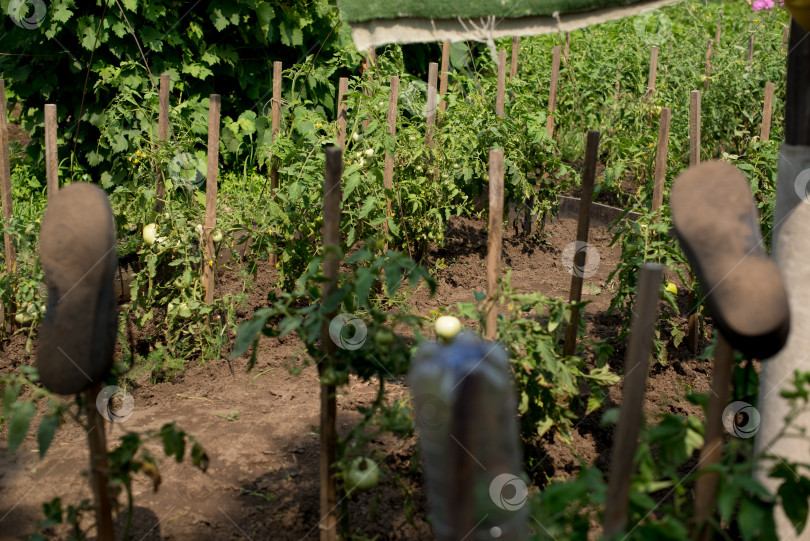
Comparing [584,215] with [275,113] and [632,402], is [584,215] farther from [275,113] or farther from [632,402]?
[275,113]

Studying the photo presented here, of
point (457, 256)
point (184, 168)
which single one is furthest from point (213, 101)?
point (457, 256)

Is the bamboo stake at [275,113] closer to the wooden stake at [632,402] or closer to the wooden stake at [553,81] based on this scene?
the wooden stake at [553,81]

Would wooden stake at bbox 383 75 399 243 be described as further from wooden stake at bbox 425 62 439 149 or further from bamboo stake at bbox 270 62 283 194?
bamboo stake at bbox 270 62 283 194

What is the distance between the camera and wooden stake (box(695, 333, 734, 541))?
189 centimetres

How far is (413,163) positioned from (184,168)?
1478 mm

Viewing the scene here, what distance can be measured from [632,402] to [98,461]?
1.31 metres

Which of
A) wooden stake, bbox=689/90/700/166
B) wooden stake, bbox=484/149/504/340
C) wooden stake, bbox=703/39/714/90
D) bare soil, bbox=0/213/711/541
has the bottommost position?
bare soil, bbox=0/213/711/541

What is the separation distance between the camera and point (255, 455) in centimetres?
320

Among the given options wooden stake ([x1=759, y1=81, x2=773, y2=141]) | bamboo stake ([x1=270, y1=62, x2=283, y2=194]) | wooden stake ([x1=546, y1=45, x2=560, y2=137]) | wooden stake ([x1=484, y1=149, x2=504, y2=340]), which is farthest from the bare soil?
wooden stake ([x1=546, y1=45, x2=560, y2=137])

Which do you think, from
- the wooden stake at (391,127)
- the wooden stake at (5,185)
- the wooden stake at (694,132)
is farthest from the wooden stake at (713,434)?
the wooden stake at (5,185)

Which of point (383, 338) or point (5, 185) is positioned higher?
point (5, 185)

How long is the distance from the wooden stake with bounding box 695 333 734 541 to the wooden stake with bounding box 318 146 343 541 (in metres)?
0.96

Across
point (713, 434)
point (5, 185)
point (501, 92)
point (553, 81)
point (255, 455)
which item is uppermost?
point (553, 81)

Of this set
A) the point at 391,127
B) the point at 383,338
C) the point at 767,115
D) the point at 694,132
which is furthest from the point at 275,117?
the point at 383,338
